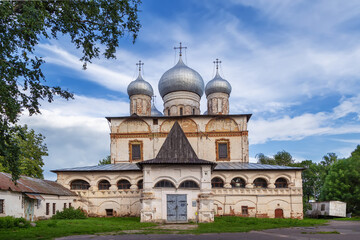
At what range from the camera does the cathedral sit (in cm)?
1780

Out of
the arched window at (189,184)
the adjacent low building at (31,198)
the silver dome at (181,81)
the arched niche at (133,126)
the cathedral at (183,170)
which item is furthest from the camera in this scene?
the silver dome at (181,81)

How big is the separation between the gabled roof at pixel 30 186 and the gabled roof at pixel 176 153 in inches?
243

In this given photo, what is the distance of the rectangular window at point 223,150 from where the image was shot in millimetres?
26203

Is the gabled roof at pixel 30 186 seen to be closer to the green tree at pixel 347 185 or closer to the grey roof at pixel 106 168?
the grey roof at pixel 106 168

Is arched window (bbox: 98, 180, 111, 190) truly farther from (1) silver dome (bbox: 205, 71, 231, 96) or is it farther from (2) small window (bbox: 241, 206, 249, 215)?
(1) silver dome (bbox: 205, 71, 231, 96)

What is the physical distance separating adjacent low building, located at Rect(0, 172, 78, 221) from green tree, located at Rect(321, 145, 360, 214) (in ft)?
74.2

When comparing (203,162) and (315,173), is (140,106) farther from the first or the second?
(315,173)

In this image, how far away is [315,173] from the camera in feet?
145

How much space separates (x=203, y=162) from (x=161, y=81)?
1487cm

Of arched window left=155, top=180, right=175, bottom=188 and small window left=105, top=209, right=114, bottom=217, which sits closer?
arched window left=155, top=180, right=175, bottom=188

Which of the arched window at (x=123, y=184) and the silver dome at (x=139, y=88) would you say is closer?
the arched window at (x=123, y=184)

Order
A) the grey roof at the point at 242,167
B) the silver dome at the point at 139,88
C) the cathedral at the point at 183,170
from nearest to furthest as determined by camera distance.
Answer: the cathedral at the point at 183,170
the grey roof at the point at 242,167
the silver dome at the point at 139,88

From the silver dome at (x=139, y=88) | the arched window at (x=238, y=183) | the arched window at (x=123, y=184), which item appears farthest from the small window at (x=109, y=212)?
the silver dome at (x=139, y=88)

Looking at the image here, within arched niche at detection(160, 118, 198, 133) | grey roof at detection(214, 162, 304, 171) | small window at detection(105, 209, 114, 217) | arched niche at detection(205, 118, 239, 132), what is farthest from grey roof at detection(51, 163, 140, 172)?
arched niche at detection(205, 118, 239, 132)
